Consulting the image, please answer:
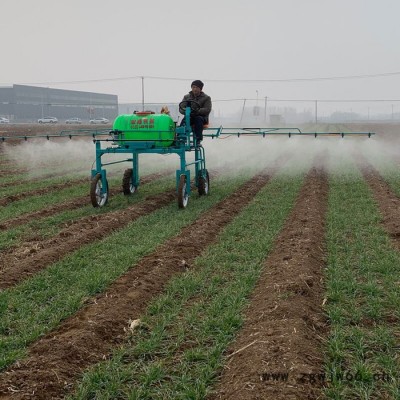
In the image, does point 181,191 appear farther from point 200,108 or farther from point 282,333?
point 282,333

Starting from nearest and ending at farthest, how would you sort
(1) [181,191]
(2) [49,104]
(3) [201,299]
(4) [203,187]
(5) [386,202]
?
(3) [201,299] < (1) [181,191] < (5) [386,202] < (4) [203,187] < (2) [49,104]

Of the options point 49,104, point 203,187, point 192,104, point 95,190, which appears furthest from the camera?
point 49,104

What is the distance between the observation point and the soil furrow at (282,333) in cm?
335

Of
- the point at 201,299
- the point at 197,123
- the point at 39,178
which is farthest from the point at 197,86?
the point at 201,299

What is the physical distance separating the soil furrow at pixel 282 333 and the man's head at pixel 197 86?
18.3 feet

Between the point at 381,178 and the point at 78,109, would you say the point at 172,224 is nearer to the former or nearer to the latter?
the point at 381,178

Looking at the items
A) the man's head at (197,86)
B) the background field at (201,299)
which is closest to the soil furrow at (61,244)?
the background field at (201,299)

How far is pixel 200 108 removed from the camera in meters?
11.4

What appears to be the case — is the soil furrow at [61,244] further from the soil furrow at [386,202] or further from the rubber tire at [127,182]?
the soil furrow at [386,202]

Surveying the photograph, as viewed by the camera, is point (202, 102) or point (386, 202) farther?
point (202, 102)

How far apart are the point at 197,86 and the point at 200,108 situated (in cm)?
56

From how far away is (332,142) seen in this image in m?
29.1

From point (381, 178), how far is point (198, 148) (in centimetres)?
627

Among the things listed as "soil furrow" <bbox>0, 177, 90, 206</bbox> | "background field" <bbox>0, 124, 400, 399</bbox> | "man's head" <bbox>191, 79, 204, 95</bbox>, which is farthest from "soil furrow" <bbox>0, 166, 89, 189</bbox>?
"man's head" <bbox>191, 79, 204, 95</bbox>
